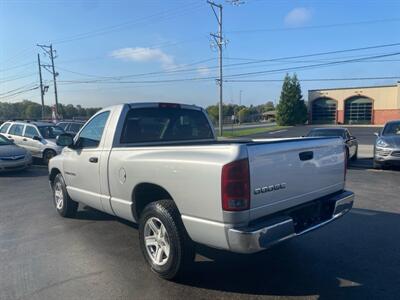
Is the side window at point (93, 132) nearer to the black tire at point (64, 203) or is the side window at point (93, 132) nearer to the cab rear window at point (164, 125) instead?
the cab rear window at point (164, 125)

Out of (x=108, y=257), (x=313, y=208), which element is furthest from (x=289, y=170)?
(x=108, y=257)

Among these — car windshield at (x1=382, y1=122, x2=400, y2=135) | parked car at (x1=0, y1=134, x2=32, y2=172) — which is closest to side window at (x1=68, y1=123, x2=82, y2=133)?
parked car at (x1=0, y1=134, x2=32, y2=172)

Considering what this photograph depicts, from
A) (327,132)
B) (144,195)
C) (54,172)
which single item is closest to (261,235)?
(144,195)

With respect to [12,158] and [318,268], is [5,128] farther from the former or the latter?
[318,268]

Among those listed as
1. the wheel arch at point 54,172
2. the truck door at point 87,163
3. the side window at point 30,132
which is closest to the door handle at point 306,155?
the truck door at point 87,163

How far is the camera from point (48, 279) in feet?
13.0

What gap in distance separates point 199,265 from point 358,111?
2507 inches

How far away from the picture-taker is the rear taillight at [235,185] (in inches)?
120

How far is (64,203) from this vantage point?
6.18 m

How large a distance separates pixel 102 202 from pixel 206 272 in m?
1.77

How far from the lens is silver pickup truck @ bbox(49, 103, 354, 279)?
3.11 m

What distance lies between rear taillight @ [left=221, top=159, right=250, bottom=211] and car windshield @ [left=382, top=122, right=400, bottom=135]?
11063 millimetres

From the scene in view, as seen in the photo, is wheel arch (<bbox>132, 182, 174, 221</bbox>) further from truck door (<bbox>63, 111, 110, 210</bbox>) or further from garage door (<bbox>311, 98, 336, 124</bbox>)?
garage door (<bbox>311, 98, 336, 124</bbox>)

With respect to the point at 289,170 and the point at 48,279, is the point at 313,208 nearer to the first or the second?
Result: the point at 289,170
